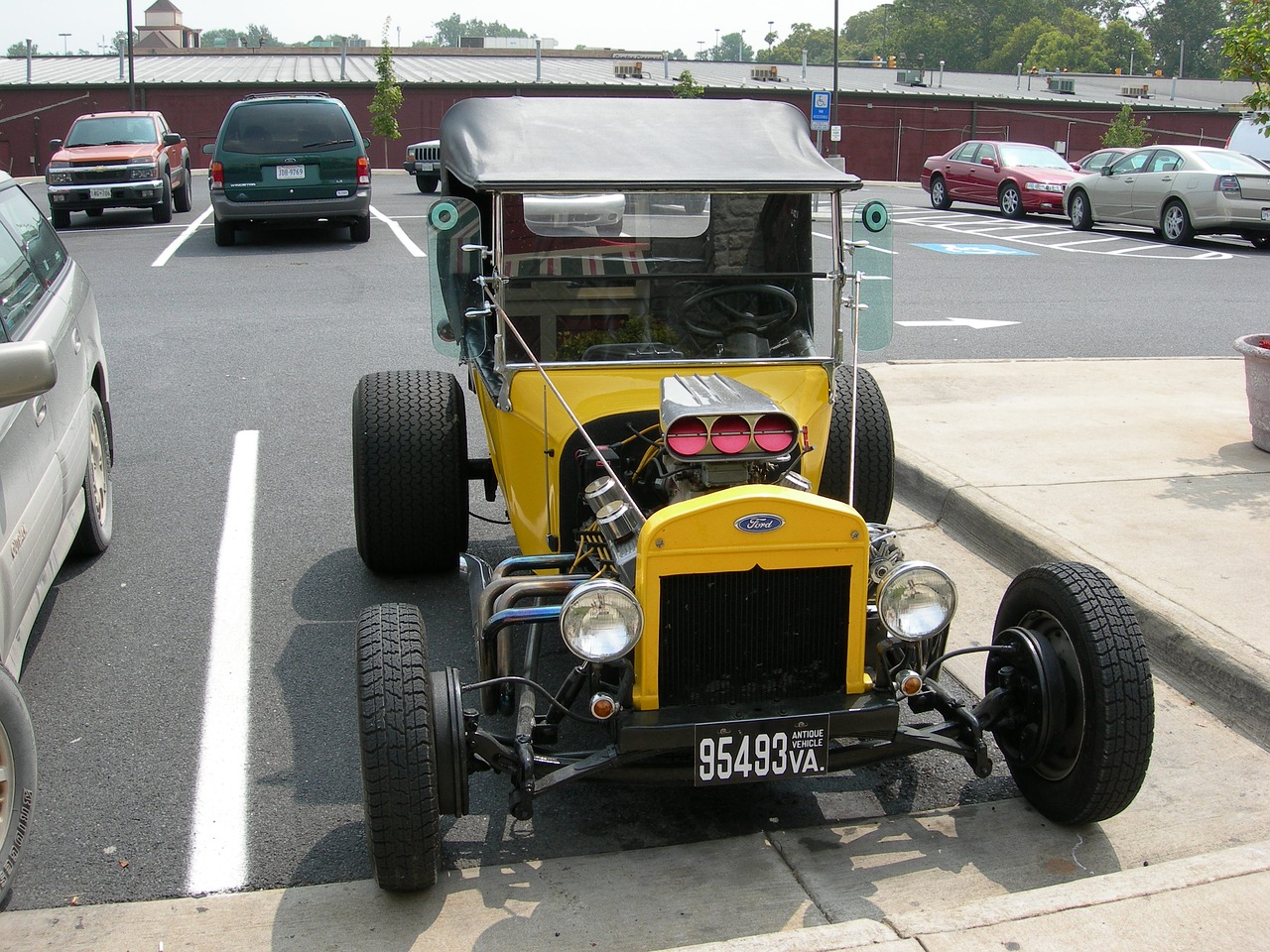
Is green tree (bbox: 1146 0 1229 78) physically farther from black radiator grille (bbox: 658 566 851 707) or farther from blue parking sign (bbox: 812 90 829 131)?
black radiator grille (bbox: 658 566 851 707)

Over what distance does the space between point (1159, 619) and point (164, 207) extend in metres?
17.5

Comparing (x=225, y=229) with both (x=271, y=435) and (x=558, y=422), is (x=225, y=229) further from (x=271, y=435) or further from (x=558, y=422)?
(x=558, y=422)

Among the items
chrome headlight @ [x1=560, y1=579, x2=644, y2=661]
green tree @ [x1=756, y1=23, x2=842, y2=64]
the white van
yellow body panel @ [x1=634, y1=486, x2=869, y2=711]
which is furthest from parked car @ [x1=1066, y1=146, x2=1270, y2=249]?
green tree @ [x1=756, y1=23, x2=842, y2=64]

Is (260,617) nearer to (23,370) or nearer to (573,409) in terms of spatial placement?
(573,409)

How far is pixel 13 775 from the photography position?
3283 mm

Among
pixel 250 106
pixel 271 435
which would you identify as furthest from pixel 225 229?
pixel 271 435

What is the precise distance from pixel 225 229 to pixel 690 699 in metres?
14.3

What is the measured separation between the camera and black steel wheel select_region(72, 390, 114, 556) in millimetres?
5555

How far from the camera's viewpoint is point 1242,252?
17.5 meters

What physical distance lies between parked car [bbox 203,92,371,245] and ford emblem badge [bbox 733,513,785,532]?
13403mm

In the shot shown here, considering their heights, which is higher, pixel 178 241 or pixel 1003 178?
pixel 1003 178

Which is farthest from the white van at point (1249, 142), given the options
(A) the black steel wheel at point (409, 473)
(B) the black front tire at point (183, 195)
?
(A) the black steel wheel at point (409, 473)

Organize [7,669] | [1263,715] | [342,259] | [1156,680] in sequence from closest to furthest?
[7,669], [1263,715], [1156,680], [342,259]

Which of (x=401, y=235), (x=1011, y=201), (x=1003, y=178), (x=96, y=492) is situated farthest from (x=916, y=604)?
(x=1003, y=178)
